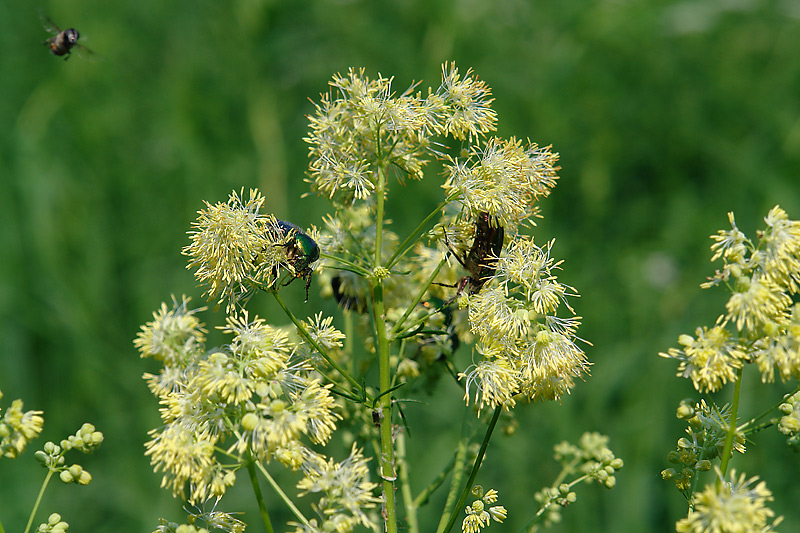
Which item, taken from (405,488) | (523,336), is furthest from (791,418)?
(405,488)

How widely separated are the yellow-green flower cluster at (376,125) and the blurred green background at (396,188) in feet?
11.8

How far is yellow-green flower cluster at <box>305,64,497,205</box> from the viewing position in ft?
8.21

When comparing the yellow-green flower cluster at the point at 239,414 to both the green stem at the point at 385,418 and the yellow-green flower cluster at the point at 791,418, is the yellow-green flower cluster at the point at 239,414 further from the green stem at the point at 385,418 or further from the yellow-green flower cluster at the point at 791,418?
the yellow-green flower cluster at the point at 791,418

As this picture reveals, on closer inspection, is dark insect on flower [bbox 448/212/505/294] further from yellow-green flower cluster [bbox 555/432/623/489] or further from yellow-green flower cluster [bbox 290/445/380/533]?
yellow-green flower cluster [bbox 555/432/623/489]

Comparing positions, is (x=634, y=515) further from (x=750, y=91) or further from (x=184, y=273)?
(x=750, y=91)

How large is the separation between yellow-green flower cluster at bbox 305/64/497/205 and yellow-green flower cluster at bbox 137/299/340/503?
65cm

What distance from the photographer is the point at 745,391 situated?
6117mm

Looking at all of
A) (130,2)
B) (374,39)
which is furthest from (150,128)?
(374,39)

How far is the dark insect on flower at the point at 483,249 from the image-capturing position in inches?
97.0

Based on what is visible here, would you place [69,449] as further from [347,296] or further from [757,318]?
[757,318]

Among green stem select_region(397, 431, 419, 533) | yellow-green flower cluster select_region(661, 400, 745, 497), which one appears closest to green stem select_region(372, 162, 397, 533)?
green stem select_region(397, 431, 419, 533)

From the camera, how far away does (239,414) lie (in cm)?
209

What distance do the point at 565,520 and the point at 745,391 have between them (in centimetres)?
190

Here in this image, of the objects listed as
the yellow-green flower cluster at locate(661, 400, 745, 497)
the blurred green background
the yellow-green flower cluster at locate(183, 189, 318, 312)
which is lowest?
the yellow-green flower cluster at locate(661, 400, 745, 497)
